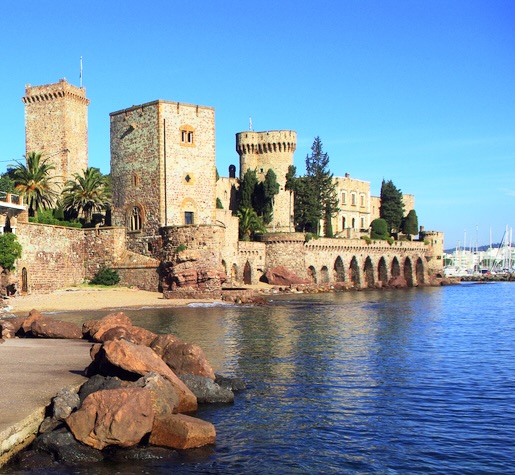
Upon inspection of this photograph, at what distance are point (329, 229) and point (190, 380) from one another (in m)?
55.4

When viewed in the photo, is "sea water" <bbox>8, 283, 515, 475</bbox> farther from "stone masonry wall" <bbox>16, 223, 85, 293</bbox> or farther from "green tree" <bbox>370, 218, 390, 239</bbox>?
"green tree" <bbox>370, 218, 390, 239</bbox>

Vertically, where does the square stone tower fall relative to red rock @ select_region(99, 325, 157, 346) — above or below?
above

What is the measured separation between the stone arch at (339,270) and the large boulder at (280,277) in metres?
8.42

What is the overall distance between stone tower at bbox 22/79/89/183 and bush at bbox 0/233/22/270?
17.6 metres

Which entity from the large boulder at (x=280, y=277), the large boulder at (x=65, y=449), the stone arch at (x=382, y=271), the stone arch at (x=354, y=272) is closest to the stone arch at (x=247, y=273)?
the large boulder at (x=280, y=277)

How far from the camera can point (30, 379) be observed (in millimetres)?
12414

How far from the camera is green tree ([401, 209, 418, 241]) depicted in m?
82.1

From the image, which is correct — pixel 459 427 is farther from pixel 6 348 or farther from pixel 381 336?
pixel 381 336

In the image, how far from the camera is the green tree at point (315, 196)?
6288 centimetres

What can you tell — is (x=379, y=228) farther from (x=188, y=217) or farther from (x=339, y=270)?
(x=188, y=217)

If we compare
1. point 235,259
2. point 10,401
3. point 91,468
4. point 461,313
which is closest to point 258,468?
point 91,468

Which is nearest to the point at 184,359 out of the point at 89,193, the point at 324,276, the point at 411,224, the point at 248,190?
the point at 89,193

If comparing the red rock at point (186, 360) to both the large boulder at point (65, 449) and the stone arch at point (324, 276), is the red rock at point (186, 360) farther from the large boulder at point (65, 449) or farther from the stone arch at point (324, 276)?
the stone arch at point (324, 276)

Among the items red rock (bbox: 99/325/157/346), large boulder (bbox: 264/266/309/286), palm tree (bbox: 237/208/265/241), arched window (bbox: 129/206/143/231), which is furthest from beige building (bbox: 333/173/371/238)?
red rock (bbox: 99/325/157/346)
